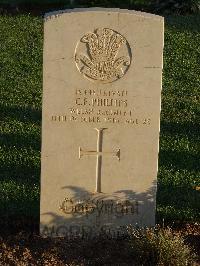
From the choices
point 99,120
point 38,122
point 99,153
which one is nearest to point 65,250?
point 99,153

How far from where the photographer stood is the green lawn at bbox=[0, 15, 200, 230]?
667cm

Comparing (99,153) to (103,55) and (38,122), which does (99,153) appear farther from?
(38,122)

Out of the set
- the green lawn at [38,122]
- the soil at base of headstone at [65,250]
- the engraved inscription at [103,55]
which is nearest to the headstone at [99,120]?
the engraved inscription at [103,55]

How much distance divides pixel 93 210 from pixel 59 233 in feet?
1.23

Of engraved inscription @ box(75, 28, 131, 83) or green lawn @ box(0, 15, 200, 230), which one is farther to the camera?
green lawn @ box(0, 15, 200, 230)

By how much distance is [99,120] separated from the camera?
5.72 meters

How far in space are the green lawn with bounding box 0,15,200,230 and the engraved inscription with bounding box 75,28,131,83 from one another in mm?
1564

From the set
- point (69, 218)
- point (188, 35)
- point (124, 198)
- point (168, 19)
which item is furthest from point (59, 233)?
point (168, 19)

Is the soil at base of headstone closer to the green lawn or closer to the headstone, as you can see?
the headstone

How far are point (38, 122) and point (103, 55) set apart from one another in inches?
135

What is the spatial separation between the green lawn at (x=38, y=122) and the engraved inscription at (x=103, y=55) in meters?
1.56

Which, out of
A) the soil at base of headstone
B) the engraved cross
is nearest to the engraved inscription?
the engraved cross

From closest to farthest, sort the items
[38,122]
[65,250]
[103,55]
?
[103,55], [65,250], [38,122]

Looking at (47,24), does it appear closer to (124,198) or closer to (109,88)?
(109,88)
